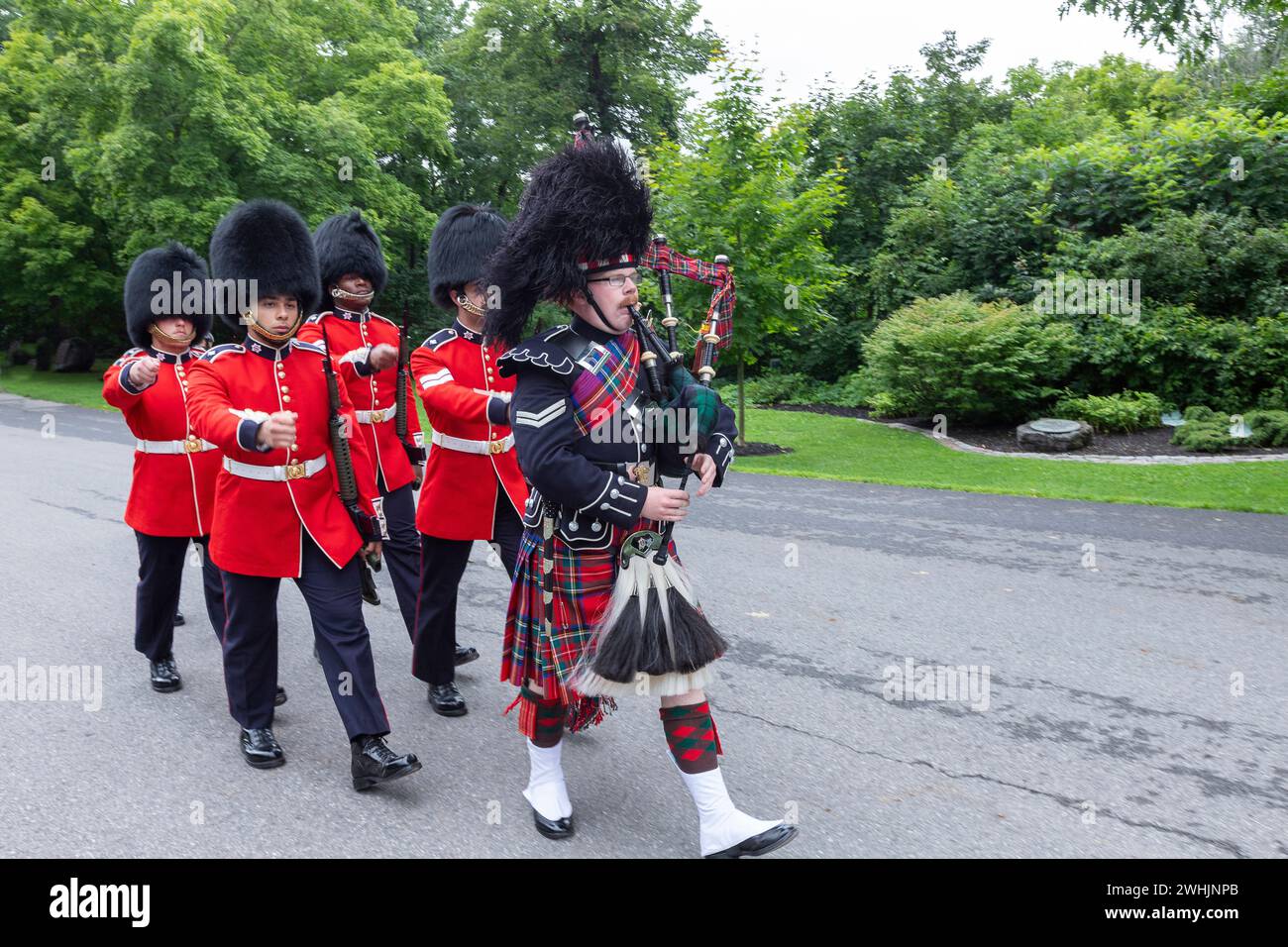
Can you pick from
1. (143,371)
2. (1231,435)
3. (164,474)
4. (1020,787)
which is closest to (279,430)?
(143,371)

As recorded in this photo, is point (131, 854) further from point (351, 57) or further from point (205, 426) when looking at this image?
point (351, 57)

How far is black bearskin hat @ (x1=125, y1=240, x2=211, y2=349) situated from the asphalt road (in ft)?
5.79

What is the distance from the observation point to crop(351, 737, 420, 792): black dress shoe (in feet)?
12.6

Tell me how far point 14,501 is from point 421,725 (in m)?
7.96

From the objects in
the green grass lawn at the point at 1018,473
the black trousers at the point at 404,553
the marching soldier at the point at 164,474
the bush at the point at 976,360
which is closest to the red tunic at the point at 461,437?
the black trousers at the point at 404,553

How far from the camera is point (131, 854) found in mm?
3508

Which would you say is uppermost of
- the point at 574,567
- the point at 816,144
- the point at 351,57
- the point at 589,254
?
the point at 351,57

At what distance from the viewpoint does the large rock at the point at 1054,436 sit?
14.2m

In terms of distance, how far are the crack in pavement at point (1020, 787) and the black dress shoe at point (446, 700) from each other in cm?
→ 118

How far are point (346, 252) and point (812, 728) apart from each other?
3.26m

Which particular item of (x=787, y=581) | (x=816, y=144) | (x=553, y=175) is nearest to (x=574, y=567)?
(x=553, y=175)

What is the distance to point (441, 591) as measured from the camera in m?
4.77


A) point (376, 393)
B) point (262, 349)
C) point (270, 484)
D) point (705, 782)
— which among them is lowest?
point (705, 782)

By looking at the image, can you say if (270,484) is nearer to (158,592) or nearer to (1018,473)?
(158,592)
